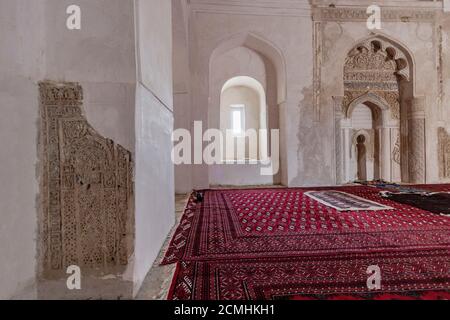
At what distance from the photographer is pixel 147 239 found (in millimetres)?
1595

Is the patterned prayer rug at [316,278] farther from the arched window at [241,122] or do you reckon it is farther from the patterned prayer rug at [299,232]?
the arched window at [241,122]

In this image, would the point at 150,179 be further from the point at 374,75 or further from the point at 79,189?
the point at 374,75

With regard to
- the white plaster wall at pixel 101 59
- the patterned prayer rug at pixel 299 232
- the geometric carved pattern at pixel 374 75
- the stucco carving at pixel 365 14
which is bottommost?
the patterned prayer rug at pixel 299 232

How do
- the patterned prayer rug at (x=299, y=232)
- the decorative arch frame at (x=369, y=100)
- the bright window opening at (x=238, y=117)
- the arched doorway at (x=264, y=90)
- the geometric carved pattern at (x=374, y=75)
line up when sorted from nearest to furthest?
the patterned prayer rug at (x=299, y=232) → the arched doorway at (x=264, y=90) → the geometric carved pattern at (x=374, y=75) → the decorative arch frame at (x=369, y=100) → the bright window opening at (x=238, y=117)

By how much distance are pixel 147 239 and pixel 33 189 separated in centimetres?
60

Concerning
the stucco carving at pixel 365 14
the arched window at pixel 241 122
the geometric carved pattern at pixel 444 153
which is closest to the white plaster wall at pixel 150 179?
the arched window at pixel 241 122

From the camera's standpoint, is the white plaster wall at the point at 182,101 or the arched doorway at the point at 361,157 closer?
the white plaster wall at the point at 182,101

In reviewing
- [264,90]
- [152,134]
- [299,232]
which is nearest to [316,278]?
[299,232]

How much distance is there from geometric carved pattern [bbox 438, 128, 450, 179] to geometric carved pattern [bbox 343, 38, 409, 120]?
981 mm

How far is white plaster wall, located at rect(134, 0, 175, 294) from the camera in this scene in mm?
1452

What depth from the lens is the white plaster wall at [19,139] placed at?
3.76 ft

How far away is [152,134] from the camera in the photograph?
172cm

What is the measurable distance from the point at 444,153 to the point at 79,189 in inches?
303

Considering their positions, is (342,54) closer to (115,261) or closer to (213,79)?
(213,79)
